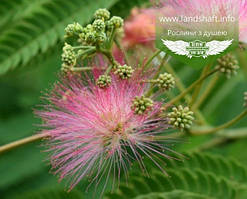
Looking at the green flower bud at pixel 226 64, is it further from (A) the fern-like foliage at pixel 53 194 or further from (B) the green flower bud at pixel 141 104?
(A) the fern-like foliage at pixel 53 194

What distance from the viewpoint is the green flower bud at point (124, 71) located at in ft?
6.37

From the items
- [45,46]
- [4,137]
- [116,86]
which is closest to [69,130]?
[116,86]

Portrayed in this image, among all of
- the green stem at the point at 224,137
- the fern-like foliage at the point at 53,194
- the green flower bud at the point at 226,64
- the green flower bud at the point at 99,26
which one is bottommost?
the fern-like foliage at the point at 53,194

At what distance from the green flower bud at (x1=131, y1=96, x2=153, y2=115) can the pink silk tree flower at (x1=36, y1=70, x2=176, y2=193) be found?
76 millimetres

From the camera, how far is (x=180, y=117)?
201 centimetres

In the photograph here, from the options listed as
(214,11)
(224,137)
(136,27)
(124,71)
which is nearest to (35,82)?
(136,27)

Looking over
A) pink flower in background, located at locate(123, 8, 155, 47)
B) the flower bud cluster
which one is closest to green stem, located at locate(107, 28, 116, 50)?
the flower bud cluster

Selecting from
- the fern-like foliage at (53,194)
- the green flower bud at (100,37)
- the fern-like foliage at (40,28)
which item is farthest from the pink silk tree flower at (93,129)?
the fern-like foliage at (40,28)

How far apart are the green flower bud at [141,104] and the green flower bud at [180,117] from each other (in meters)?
0.11

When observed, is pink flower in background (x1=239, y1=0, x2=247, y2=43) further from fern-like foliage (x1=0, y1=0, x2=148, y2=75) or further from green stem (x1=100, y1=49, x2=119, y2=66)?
fern-like foliage (x1=0, y1=0, x2=148, y2=75)

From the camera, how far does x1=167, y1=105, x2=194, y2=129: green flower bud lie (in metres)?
1.99

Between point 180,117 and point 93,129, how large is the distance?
431 mm

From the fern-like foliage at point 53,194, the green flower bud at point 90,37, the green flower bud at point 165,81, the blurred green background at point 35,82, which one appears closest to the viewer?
the green flower bud at point 90,37

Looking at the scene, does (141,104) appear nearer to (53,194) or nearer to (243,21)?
(243,21)
